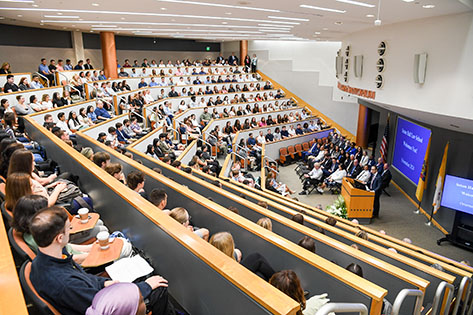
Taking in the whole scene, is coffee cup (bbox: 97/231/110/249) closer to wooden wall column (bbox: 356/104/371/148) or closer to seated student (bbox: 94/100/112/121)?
seated student (bbox: 94/100/112/121)

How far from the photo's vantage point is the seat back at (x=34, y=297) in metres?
1.70

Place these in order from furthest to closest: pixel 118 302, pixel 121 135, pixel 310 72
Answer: pixel 310 72 → pixel 121 135 → pixel 118 302

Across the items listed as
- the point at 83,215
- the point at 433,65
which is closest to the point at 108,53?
the point at 433,65

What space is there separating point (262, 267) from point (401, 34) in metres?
6.78

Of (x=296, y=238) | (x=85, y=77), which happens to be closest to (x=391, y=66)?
(x=296, y=238)

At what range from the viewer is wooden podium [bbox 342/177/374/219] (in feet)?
27.5

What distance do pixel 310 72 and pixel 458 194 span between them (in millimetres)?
13641

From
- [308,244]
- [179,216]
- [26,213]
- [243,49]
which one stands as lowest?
[308,244]

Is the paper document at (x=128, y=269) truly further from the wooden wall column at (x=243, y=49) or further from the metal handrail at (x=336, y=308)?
the wooden wall column at (x=243, y=49)

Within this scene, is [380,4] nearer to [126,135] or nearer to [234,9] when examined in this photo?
[234,9]

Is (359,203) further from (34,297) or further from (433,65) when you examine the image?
(34,297)

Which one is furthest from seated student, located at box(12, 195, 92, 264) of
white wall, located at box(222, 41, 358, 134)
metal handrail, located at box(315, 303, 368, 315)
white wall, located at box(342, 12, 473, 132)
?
white wall, located at box(222, 41, 358, 134)

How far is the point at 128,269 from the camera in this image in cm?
243

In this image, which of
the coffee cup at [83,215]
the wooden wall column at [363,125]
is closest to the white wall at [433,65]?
the coffee cup at [83,215]
